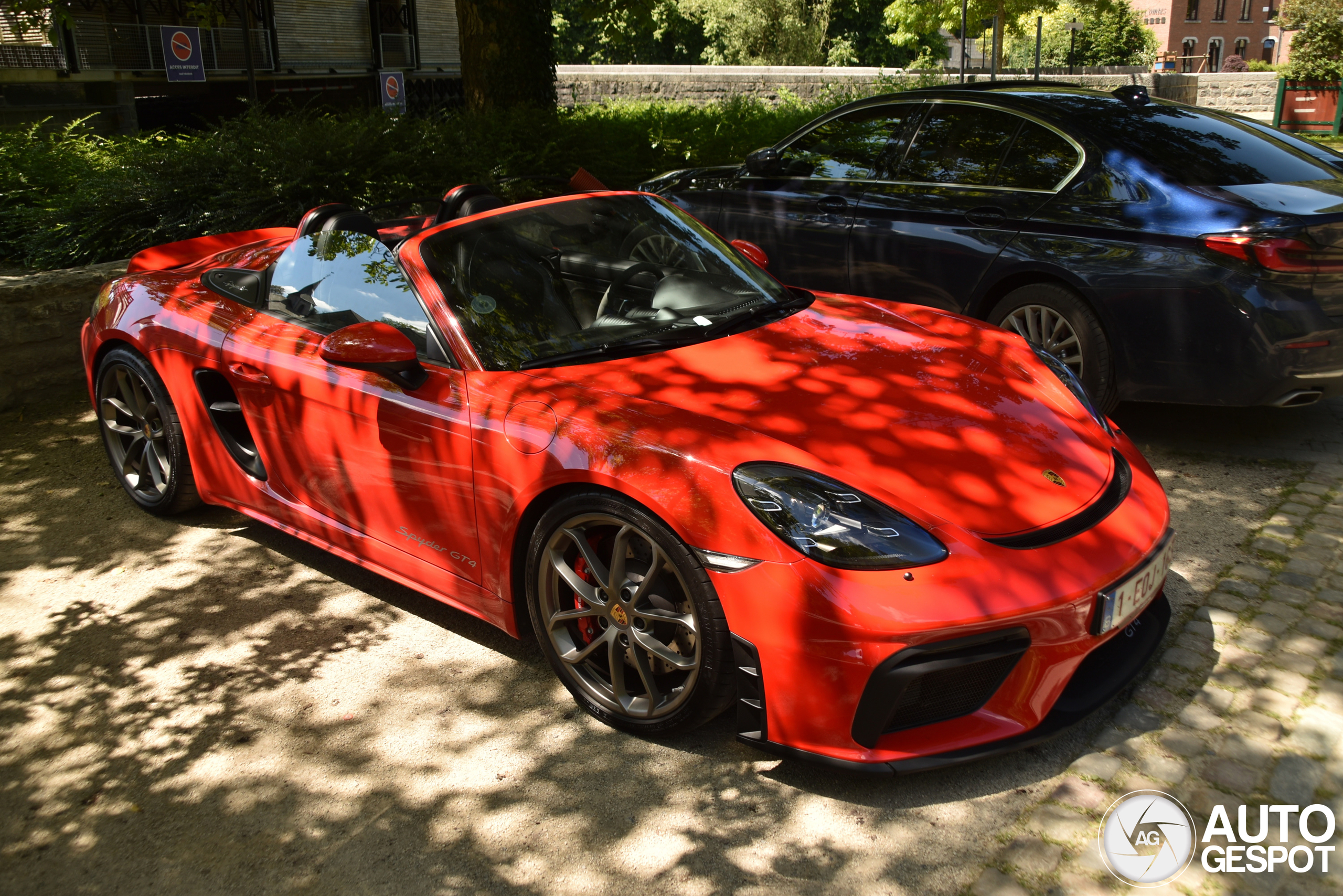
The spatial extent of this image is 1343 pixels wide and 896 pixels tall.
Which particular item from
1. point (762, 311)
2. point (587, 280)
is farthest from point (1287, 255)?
point (587, 280)

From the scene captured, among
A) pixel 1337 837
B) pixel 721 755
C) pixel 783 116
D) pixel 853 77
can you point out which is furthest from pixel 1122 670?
pixel 853 77

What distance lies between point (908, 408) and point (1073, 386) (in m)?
0.88

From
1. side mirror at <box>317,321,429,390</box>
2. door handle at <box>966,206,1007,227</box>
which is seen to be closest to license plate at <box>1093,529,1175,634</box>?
side mirror at <box>317,321,429,390</box>

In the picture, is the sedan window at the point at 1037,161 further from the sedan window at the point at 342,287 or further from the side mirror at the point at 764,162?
the sedan window at the point at 342,287

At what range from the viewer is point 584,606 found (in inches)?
125

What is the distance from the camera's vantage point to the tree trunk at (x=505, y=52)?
392 inches

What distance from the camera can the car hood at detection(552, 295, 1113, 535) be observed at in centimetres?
291

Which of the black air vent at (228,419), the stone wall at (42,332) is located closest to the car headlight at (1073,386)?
the black air vent at (228,419)

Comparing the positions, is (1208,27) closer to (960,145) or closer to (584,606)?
(960,145)

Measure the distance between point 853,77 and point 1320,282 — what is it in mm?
21675

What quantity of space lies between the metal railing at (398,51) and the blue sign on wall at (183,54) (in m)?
7.67

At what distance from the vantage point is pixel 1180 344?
491 centimetres

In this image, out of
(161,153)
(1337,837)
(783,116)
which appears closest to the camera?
(1337,837)

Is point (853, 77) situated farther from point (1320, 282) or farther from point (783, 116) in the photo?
point (1320, 282)
